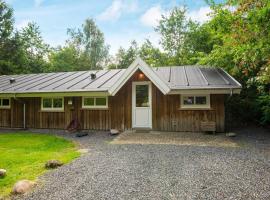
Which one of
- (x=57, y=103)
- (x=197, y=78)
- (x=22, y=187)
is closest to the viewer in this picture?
(x=22, y=187)

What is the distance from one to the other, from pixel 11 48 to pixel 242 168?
30.6 meters

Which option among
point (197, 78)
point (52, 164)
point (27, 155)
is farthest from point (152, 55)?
point (52, 164)

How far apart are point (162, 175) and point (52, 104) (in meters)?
9.48

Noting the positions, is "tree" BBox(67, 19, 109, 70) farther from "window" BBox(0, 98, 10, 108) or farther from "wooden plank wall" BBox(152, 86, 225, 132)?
"wooden plank wall" BBox(152, 86, 225, 132)

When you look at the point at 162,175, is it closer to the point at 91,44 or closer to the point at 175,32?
the point at 175,32

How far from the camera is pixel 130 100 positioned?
11.1 m

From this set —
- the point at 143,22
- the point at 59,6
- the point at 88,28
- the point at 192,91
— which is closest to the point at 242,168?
the point at 192,91

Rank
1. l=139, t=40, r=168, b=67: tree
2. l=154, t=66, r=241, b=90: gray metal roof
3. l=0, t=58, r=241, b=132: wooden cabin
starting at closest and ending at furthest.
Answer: l=154, t=66, r=241, b=90: gray metal roof, l=0, t=58, r=241, b=132: wooden cabin, l=139, t=40, r=168, b=67: tree

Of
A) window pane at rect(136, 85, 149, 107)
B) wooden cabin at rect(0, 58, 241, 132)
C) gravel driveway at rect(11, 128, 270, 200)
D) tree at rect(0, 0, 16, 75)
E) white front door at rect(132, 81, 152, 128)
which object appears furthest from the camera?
tree at rect(0, 0, 16, 75)

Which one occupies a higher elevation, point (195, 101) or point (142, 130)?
point (195, 101)

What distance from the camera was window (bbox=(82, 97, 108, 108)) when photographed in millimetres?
11547

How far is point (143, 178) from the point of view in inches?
185

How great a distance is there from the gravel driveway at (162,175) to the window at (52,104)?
→ 611cm

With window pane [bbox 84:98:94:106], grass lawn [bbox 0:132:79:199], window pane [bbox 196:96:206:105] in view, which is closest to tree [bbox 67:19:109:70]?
window pane [bbox 84:98:94:106]
